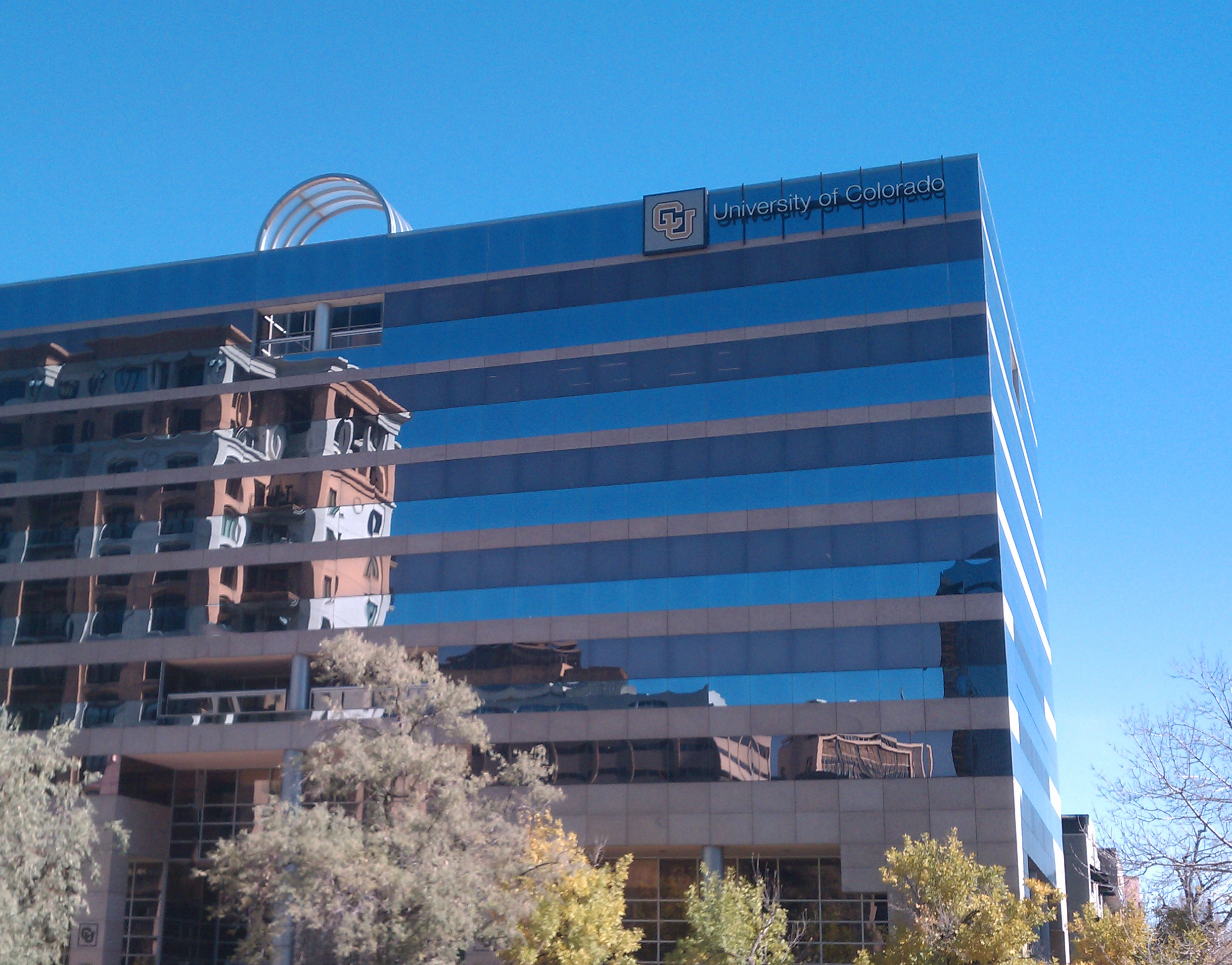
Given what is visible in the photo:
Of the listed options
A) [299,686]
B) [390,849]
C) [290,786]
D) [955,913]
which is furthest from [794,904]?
[299,686]

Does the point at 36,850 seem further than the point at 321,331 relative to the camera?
No

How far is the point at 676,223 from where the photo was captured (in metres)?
57.0

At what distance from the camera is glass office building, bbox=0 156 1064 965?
164 feet

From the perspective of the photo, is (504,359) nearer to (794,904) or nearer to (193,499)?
(193,499)

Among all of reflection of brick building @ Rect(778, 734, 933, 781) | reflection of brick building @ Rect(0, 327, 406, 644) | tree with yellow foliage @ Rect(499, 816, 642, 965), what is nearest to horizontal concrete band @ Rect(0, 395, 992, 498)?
reflection of brick building @ Rect(0, 327, 406, 644)

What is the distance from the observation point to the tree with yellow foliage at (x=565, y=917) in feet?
131

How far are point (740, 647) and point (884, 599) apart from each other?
5.71m

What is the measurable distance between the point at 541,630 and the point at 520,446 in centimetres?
796

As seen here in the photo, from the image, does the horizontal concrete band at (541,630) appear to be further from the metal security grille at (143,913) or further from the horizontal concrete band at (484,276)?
the horizontal concrete band at (484,276)

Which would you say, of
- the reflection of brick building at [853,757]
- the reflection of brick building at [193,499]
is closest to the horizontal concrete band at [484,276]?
the reflection of brick building at [193,499]

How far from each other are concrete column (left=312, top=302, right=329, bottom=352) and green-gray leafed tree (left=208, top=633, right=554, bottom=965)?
21698 millimetres

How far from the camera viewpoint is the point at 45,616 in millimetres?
59906

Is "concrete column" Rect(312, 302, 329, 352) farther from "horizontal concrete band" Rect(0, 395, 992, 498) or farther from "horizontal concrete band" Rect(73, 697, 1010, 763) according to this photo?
"horizontal concrete band" Rect(73, 697, 1010, 763)

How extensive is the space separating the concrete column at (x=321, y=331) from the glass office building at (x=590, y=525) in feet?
0.42
